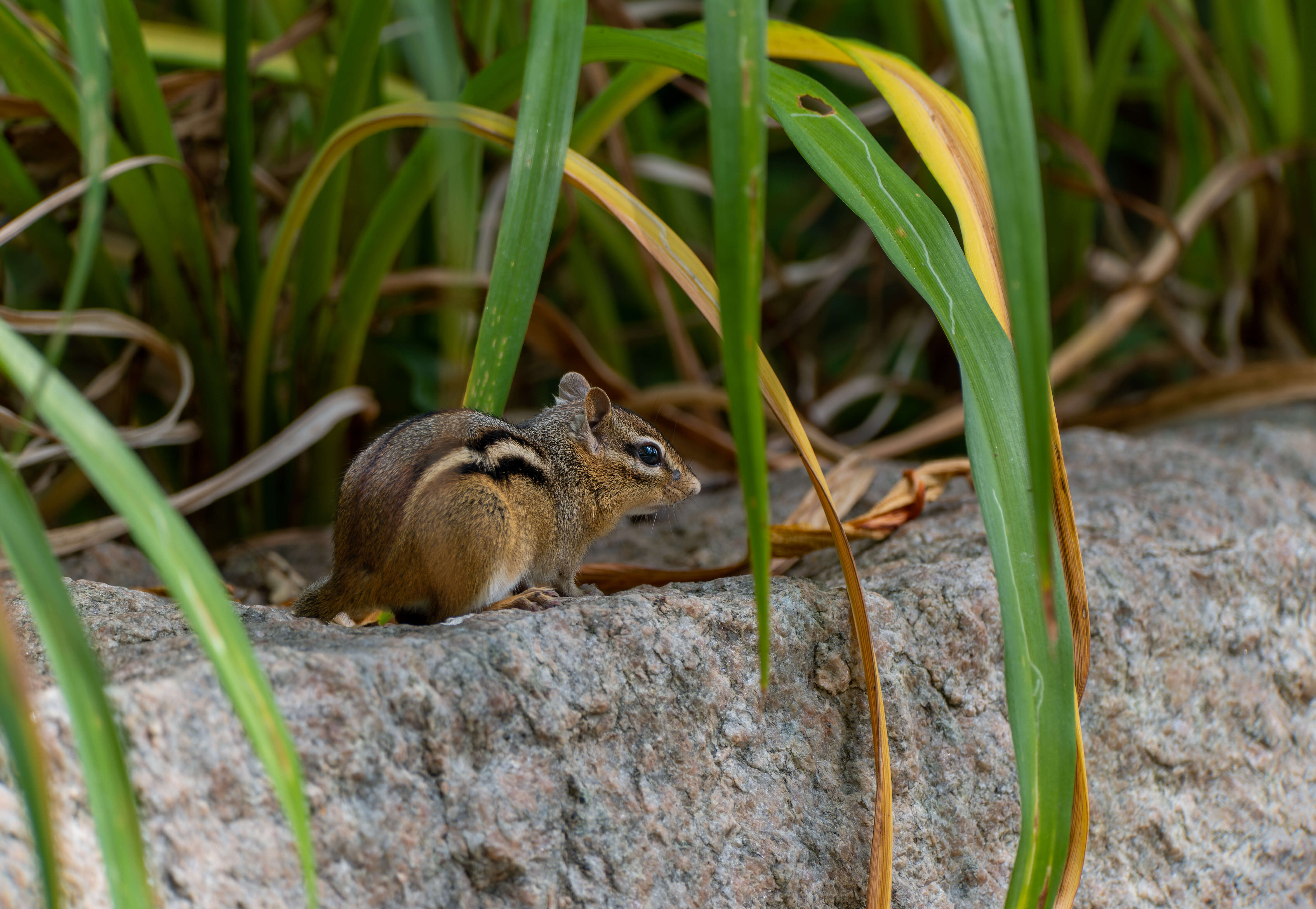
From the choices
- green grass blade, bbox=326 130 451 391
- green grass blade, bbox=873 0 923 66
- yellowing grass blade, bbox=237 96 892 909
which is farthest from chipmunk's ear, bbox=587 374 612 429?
green grass blade, bbox=873 0 923 66

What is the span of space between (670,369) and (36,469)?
99.8 inches

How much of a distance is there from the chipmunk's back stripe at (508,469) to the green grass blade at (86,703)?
86 centimetres

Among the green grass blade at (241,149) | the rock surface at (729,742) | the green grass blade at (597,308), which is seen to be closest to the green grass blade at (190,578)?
the rock surface at (729,742)

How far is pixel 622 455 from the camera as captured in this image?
241 centimetres

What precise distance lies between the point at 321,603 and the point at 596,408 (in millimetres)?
759

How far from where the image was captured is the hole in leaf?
1729mm

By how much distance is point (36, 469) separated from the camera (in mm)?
2879

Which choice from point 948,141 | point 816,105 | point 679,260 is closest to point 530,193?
point 679,260

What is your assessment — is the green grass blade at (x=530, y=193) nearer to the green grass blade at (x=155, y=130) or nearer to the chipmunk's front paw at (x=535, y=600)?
the chipmunk's front paw at (x=535, y=600)

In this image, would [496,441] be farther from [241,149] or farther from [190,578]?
[241,149]

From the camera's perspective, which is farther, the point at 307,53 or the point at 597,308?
the point at 597,308

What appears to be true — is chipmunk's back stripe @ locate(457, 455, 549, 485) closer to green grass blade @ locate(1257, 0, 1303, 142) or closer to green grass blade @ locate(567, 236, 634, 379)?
green grass blade @ locate(567, 236, 634, 379)

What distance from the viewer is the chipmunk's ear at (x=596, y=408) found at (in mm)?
2326

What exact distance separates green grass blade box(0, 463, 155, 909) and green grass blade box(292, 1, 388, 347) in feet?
5.23
